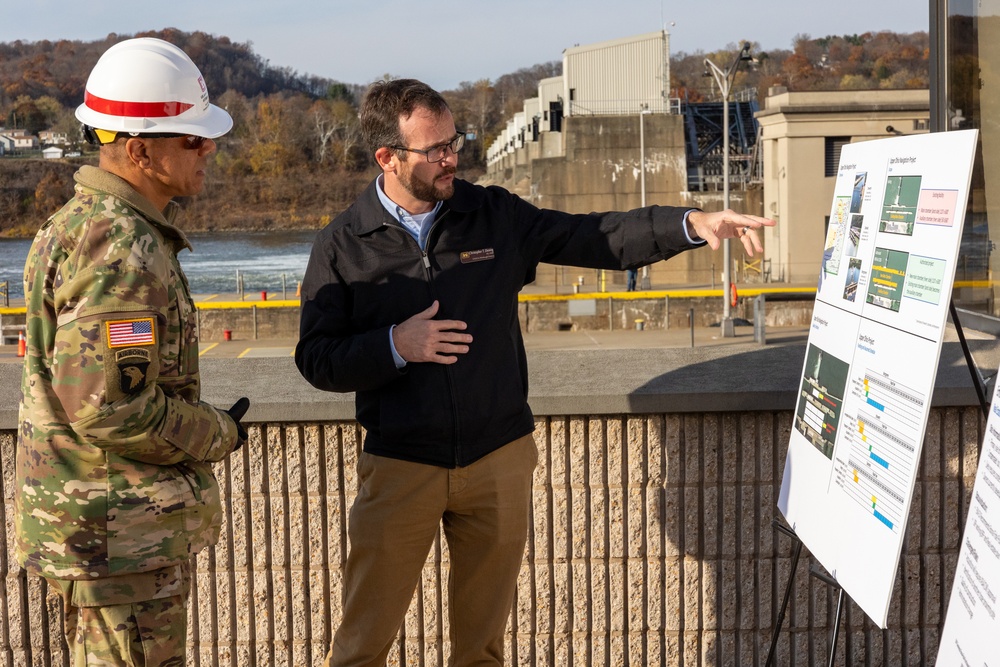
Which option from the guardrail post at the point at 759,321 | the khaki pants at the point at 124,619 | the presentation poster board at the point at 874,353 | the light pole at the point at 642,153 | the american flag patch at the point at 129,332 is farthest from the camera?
the light pole at the point at 642,153

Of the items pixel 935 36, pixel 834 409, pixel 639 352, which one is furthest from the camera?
pixel 935 36

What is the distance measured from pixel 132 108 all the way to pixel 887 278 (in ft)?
6.25

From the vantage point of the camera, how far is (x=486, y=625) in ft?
10.6

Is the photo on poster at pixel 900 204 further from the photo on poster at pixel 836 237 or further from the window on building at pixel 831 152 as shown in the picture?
the window on building at pixel 831 152

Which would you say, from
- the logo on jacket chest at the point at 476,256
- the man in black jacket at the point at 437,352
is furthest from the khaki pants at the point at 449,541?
the logo on jacket chest at the point at 476,256

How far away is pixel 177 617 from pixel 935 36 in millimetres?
4061

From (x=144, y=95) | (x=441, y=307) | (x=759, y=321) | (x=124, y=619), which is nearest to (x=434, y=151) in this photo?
(x=441, y=307)

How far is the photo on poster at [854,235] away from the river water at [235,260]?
2394 inches

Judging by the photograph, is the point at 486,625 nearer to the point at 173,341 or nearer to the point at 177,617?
the point at 177,617

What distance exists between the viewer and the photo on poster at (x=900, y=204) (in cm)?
268

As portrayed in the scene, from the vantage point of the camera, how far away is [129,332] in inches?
89.9

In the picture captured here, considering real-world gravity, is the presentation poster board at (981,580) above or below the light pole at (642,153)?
below

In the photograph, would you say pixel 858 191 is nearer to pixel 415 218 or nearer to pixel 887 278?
pixel 887 278

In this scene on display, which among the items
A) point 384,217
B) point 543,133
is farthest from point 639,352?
point 543,133
